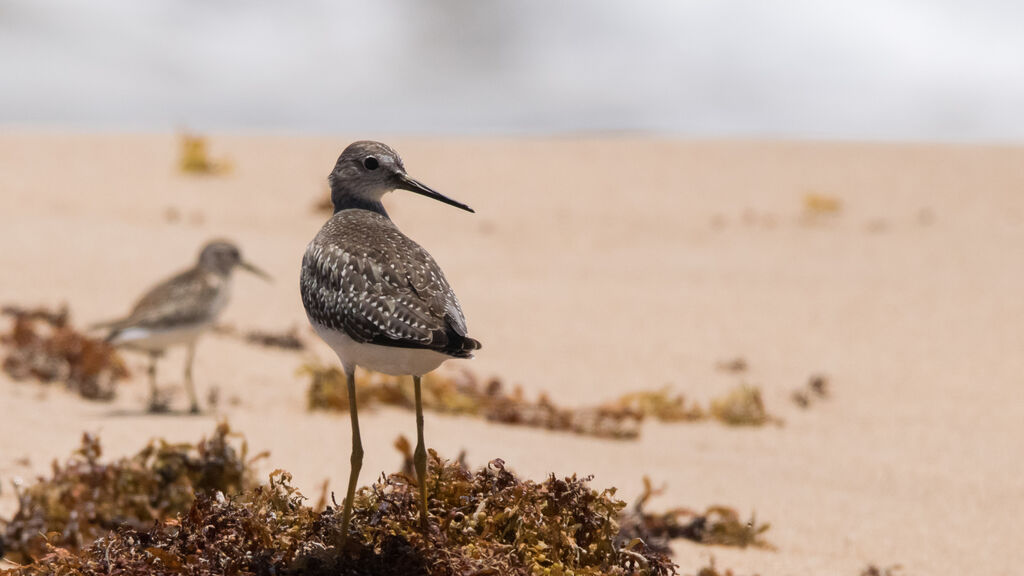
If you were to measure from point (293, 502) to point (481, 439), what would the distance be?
179 inches

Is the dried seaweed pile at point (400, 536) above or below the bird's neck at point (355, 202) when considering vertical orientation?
below

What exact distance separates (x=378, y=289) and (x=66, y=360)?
6816mm

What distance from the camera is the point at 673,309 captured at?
15375mm

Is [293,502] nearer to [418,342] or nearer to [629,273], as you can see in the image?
[418,342]

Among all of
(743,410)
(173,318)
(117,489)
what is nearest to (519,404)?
(743,410)

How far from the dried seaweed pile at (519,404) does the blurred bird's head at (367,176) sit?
16.6ft

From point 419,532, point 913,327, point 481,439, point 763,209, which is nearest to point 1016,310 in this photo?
point 913,327

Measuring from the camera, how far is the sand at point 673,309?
7.53 m

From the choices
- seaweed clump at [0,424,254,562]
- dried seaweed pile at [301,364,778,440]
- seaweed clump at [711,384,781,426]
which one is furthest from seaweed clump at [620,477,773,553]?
seaweed clump at [711,384,781,426]

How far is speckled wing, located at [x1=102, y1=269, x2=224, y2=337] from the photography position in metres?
9.20

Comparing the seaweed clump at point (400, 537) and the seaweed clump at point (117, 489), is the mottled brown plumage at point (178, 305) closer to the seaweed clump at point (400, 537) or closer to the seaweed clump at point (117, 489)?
the seaweed clump at point (117, 489)

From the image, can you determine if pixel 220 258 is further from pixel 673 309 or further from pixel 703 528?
pixel 673 309

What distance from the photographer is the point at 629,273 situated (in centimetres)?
1828

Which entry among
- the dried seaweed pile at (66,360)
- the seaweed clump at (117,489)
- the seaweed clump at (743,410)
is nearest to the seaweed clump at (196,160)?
the dried seaweed pile at (66,360)
